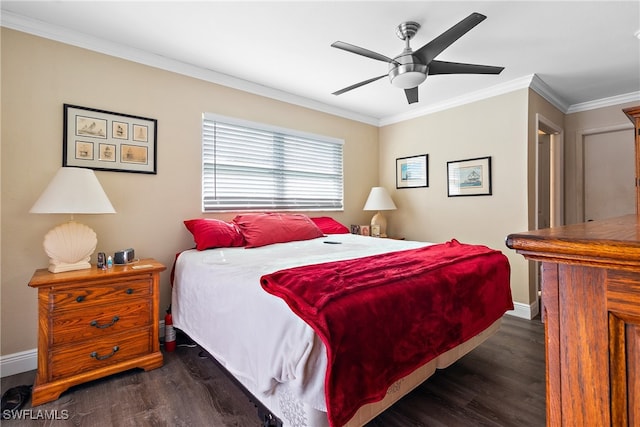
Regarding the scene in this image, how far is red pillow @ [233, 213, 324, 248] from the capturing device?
2834mm

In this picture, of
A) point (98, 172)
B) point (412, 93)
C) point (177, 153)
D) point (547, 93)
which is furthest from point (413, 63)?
point (98, 172)

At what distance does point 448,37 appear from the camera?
1882mm

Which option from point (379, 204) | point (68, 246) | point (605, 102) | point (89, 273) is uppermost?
point (605, 102)

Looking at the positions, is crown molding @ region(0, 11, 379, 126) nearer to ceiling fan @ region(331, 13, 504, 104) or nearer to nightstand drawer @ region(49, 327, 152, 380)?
ceiling fan @ region(331, 13, 504, 104)

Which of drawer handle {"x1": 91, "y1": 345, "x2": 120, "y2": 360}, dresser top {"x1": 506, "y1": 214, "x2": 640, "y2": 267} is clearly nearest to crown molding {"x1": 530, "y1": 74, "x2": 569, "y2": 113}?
dresser top {"x1": 506, "y1": 214, "x2": 640, "y2": 267}

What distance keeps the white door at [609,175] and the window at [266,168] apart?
329 centimetres

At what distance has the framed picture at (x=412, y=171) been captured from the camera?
4215 mm

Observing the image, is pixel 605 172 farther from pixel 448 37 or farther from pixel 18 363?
pixel 18 363

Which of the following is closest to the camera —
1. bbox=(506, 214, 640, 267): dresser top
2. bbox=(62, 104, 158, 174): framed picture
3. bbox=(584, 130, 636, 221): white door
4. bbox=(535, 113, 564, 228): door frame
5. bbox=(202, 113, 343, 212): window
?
bbox=(506, 214, 640, 267): dresser top

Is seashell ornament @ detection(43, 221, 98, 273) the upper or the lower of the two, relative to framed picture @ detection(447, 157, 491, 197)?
lower

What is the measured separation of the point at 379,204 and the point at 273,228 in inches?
70.9

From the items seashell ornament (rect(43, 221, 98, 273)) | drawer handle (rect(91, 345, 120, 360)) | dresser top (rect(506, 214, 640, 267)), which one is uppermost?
dresser top (rect(506, 214, 640, 267))

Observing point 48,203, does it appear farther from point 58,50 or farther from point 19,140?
point 58,50

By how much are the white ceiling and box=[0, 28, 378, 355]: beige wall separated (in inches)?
5.5
